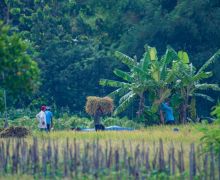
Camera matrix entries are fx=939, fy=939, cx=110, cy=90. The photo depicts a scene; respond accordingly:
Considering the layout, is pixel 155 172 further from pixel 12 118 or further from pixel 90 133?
pixel 12 118

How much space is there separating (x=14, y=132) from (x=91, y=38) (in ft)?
63.6

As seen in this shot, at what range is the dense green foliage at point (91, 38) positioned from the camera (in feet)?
140

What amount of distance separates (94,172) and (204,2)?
80.9ft

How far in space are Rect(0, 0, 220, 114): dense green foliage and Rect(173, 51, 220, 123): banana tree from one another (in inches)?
324

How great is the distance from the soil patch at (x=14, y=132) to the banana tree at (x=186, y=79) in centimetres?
709

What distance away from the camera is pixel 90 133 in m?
26.7

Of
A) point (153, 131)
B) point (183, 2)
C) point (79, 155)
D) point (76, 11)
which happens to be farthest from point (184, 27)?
point (79, 155)

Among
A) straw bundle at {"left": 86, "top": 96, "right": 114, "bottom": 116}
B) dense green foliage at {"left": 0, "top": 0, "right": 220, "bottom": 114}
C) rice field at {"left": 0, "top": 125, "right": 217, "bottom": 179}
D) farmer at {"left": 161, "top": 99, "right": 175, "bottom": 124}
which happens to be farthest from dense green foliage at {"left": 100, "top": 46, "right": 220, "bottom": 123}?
rice field at {"left": 0, "top": 125, "right": 217, "bottom": 179}

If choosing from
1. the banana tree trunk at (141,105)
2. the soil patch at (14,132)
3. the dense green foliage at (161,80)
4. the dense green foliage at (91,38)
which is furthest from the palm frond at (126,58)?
the dense green foliage at (91,38)

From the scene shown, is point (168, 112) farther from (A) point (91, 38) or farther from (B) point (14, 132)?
(A) point (91, 38)

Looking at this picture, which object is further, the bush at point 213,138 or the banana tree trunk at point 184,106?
the banana tree trunk at point 184,106

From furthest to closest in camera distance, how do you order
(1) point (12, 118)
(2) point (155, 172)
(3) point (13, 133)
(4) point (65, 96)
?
(4) point (65, 96) < (1) point (12, 118) < (3) point (13, 133) < (2) point (155, 172)

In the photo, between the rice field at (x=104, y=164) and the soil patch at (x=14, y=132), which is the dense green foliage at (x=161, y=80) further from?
the rice field at (x=104, y=164)

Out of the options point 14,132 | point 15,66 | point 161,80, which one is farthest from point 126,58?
point 15,66
